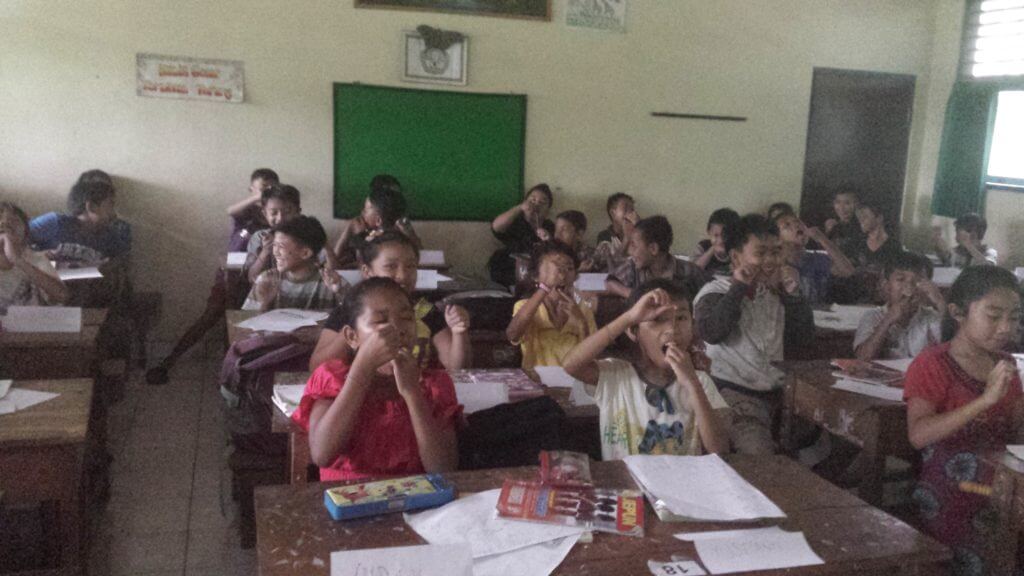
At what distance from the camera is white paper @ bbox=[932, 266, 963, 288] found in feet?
16.4

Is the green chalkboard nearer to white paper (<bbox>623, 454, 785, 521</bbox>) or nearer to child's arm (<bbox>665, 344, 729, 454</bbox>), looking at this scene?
child's arm (<bbox>665, 344, 729, 454</bbox>)

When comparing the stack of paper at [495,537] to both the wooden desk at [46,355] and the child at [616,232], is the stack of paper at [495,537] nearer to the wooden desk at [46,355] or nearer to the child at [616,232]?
the wooden desk at [46,355]

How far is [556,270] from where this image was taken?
2.96 meters

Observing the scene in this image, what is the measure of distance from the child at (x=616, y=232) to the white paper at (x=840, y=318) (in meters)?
1.43

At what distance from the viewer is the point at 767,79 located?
625cm

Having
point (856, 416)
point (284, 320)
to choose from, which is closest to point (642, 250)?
point (856, 416)

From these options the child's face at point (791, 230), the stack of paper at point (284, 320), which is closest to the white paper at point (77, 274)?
the stack of paper at point (284, 320)

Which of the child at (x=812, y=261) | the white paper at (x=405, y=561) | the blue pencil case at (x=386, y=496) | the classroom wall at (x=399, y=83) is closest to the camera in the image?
the white paper at (x=405, y=561)

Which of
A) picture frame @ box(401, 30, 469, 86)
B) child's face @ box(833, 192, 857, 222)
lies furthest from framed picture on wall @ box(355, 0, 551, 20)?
child's face @ box(833, 192, 857, 222)

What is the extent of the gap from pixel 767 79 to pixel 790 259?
2162mm

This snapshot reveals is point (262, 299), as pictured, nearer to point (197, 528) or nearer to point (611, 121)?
point (197, 528)

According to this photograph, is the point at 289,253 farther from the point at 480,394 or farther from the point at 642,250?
the point at 642,250

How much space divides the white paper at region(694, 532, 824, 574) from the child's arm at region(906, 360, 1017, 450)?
858 mm

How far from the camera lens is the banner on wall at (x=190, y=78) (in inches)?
199
